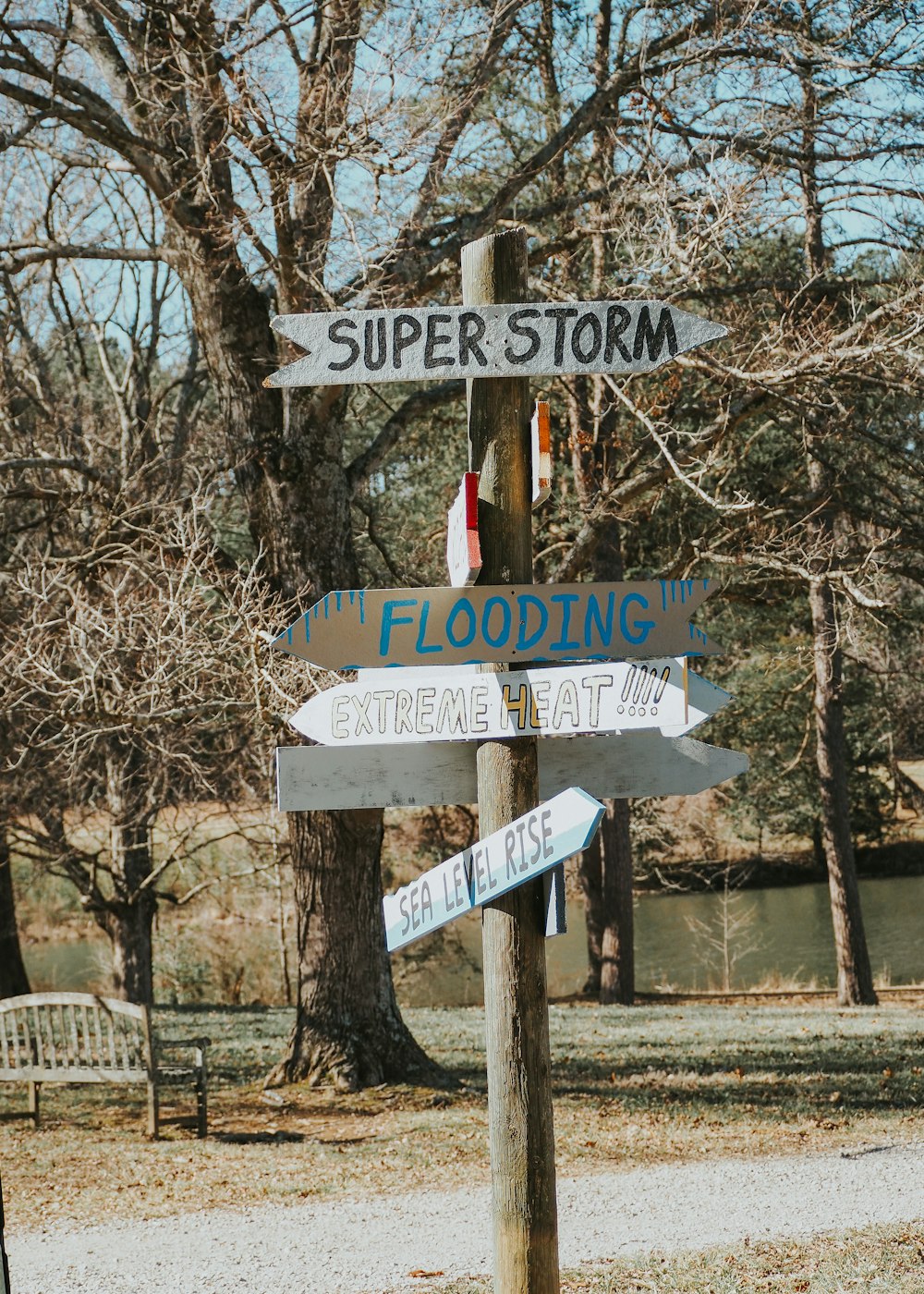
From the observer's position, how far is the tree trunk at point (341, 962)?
33.8 feet

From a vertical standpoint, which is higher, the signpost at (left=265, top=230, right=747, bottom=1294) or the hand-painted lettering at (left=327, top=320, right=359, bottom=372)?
the hand-painted lettering at (left=327, top=320, right=359, bottom=372)

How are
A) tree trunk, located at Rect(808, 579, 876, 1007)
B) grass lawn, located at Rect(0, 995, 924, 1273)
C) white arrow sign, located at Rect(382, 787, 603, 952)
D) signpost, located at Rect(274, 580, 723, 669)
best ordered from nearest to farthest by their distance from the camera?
white arrow sign, located at Rect(382, 787, 603, 952)
signpost, located at Rect(274, 580, 723, 669)
grass lawn, located at Rect(0, 995, 924, 1273)
tree trunk, located at Rect(808, 579, 876, 1007)

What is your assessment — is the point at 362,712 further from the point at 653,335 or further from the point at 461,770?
the point at 653,335

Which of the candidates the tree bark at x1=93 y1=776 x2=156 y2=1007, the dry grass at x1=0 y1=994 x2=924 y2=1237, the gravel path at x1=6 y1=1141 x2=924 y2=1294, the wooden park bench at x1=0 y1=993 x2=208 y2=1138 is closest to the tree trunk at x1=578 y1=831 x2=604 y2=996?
the tree bark at x1=93 y1=776 x2=156 y2=1007

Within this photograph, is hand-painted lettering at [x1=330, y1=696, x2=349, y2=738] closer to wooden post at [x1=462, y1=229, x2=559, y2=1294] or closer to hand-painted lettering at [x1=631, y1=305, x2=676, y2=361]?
wooden post at [x1=462, y1=229, x2=559, y2=1294]

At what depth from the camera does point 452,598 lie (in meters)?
3.56

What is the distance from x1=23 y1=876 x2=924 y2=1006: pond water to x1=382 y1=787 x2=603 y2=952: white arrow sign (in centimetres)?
1736

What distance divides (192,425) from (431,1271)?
15.0 metres

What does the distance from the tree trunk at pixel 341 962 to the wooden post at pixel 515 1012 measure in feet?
22.1

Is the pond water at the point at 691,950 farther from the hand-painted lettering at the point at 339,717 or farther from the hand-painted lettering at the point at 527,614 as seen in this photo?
the hand-painted lettering at the point at 527,614

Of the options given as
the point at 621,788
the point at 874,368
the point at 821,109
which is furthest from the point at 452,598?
the point at 821,109

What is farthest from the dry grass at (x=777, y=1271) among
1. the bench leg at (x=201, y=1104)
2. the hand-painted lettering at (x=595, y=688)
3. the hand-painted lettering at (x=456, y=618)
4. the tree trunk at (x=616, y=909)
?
the tree trunk at (x=616, y=909)

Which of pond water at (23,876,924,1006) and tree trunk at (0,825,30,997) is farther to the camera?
pond water at (23,876,924,1006)

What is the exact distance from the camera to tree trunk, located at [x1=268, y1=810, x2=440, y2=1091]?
10305 millimetres
